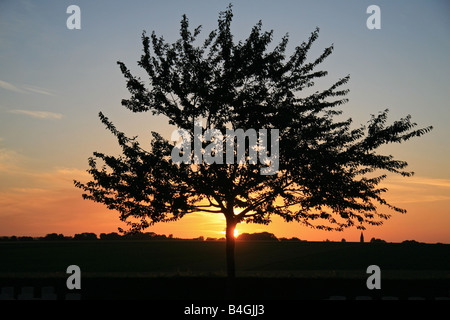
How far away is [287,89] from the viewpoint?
2166 cm

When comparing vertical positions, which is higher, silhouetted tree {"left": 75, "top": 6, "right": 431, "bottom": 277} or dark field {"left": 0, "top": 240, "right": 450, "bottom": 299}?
silhouetted tree {"left": 75, "top": 6, "right": 431, "bottom": 277}

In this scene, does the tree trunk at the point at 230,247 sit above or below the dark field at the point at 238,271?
above

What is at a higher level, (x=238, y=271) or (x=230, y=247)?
(x=230, y=247)

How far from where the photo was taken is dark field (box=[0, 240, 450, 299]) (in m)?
23.3

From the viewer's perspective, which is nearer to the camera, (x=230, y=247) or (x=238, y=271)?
(x=230, y=247)

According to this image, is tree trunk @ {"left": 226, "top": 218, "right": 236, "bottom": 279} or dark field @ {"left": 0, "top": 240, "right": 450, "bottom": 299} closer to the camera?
tree trunk @ {"left": 226, "top": 218, "right": 236, "bottom": 279}

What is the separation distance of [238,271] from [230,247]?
8847mm

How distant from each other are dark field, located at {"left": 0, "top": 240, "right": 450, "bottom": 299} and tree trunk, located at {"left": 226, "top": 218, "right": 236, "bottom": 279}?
70 cm

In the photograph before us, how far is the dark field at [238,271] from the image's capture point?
23.3 m

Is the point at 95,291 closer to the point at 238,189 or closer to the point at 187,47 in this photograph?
the point at 238,189

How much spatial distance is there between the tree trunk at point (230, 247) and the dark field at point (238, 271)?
70 cm

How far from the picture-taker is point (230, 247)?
873 inches
